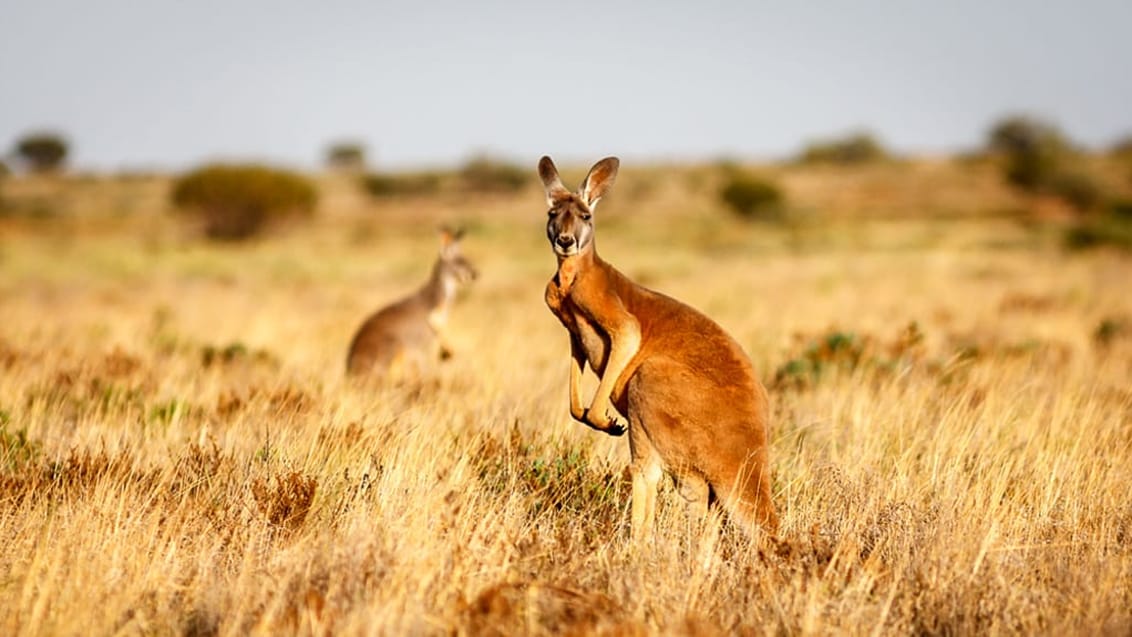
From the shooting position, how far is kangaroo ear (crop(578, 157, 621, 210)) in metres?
4.18

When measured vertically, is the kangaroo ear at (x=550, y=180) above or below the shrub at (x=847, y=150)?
below

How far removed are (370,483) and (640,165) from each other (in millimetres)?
89360

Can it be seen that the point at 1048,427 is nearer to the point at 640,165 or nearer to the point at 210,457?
the point at 210,457

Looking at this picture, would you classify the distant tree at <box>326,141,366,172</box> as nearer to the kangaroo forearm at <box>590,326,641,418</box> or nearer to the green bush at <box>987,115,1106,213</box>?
the green bush at <box>987,115,1106,213</box>

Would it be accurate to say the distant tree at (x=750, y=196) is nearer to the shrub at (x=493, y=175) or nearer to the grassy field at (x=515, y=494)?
the shrub at (x=493, y=175)

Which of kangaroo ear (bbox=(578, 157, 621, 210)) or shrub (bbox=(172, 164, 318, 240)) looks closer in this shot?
kangaroo ear (bbox=(578, 157, 621, 210))

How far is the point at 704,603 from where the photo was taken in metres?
3.28

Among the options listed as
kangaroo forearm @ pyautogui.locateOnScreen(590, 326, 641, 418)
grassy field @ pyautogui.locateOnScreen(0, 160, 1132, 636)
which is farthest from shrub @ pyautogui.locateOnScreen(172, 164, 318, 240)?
kangaroo forearm @ pyautogui.locateOnScreen(590, 326, 641, 418)

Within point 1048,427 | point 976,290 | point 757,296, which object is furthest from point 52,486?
point 976,290

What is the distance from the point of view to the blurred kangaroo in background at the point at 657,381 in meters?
3.76

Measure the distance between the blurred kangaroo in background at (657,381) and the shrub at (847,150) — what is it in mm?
104326

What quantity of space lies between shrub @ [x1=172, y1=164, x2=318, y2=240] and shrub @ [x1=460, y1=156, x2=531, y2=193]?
2910 cm

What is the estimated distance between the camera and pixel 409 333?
8.73 meters

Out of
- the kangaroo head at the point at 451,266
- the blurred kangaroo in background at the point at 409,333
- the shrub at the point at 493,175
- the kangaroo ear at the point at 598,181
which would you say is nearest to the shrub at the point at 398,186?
the shrub at the point at 493,175
